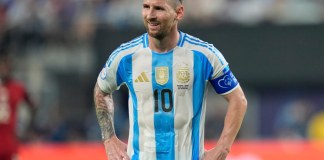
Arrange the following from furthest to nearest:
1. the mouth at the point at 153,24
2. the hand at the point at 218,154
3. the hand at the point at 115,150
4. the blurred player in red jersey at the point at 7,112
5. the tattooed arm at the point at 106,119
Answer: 1. the blurred player in red jersey at the point at 7,112
2. the tattooed arm at the point at 106,119
3. the hand at the point at 115,150
4. the hand at the point at 218,154
5. the mouth at the point at 153,24

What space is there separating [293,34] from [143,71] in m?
12.8

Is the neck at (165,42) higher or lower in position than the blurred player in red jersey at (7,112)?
higher

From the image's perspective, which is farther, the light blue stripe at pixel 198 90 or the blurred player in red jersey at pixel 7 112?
the blurred player in red jersey at pixel 7 112

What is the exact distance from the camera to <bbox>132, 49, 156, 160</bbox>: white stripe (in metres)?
7.18

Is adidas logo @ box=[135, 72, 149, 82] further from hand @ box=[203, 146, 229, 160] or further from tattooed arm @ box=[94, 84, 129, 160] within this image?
hand @ box=[203, 146, 229, 160]

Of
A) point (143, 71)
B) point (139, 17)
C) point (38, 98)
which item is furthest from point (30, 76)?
point (143, 71)

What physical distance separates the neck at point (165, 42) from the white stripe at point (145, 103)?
0.06 metres

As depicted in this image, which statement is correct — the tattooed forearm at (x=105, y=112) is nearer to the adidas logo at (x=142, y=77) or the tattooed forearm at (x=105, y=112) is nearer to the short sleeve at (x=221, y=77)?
the adidas logo at (x=142, y=77)

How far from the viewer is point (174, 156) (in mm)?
7160

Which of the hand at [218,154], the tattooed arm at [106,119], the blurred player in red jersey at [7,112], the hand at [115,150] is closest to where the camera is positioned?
the hand at [218,154]

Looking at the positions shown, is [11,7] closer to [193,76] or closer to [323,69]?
[323,69]

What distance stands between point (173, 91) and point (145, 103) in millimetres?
209

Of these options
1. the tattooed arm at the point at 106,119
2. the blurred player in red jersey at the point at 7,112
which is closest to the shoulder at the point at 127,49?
the tattooed arm at the point at 106,119

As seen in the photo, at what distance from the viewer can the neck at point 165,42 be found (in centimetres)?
711
